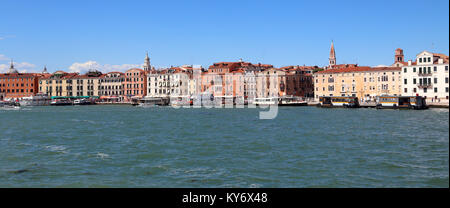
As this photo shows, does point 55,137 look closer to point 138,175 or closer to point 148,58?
point 138,175

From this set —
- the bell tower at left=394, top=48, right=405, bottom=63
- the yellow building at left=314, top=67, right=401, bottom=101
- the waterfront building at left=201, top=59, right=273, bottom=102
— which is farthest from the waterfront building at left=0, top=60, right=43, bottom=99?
the bell tower at left=394, top=48, right=405, bottom=63

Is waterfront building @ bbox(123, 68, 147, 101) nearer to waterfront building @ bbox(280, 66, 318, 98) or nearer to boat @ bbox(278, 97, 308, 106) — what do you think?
waterfront building @ bbox(280, 66, 318, 98)

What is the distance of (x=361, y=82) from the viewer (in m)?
60.1

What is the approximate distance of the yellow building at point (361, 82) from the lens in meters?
57.2

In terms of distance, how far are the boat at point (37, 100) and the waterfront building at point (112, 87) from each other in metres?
9.61

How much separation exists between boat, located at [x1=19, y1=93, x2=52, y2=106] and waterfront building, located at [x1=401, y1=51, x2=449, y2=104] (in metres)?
59.6

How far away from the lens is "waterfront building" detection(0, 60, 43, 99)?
83750 millimetres

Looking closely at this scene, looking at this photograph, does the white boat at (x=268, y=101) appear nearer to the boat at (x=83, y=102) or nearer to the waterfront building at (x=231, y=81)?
the waterfront building at (x=231, y=81)

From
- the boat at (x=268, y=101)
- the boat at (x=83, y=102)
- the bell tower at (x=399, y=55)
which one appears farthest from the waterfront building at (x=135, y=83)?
the bell tower at (x=399, y=55)

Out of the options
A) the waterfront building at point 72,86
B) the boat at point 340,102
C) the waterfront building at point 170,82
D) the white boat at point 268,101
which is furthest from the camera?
the waterfront building at point 72,86

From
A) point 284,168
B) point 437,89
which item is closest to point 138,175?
point 284,168

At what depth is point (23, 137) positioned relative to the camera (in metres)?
20.1

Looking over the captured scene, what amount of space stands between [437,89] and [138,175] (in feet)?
141
